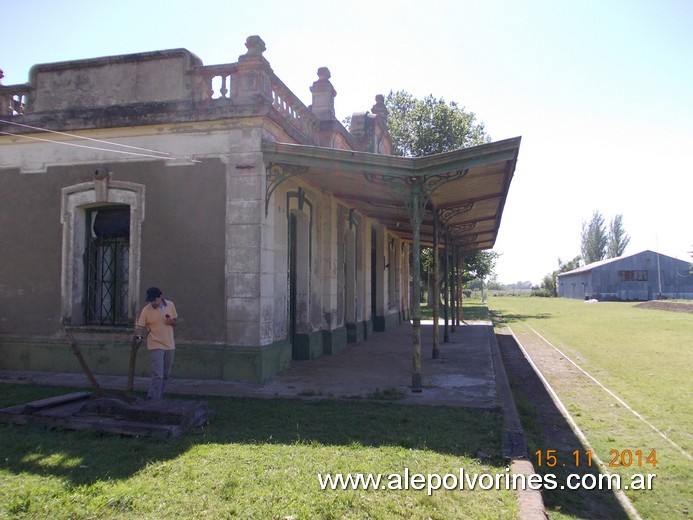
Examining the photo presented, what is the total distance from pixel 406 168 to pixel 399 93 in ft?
101

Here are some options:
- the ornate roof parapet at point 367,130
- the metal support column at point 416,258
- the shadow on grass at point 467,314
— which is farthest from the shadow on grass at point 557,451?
the shadow on grass at point 467,314

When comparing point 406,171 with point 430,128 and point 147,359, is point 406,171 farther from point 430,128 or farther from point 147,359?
point 430,128

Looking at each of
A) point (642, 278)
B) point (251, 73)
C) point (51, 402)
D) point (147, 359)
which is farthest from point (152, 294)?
point (642, 278)

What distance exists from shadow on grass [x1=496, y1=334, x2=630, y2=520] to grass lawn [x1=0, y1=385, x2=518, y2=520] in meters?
0.50

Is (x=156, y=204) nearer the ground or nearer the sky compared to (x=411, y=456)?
nearer the sky

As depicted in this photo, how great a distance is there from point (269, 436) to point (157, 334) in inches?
77.2

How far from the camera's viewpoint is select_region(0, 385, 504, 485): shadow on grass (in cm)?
454

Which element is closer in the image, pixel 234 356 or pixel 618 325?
pixel 234 356

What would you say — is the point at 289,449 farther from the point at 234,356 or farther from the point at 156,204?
the point at 156,204

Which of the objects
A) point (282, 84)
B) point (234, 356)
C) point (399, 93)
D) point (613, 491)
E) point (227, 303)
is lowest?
point (613, 491)

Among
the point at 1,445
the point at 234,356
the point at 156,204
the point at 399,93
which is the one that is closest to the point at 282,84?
the point at 156,204

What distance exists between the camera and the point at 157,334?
6254 mm

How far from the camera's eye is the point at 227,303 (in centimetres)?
820

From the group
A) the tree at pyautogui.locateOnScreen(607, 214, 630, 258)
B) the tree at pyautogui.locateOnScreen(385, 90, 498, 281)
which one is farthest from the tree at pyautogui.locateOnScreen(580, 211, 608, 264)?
the tree at pyautogui.locateOnScreen(385, 90, 498, 281)
